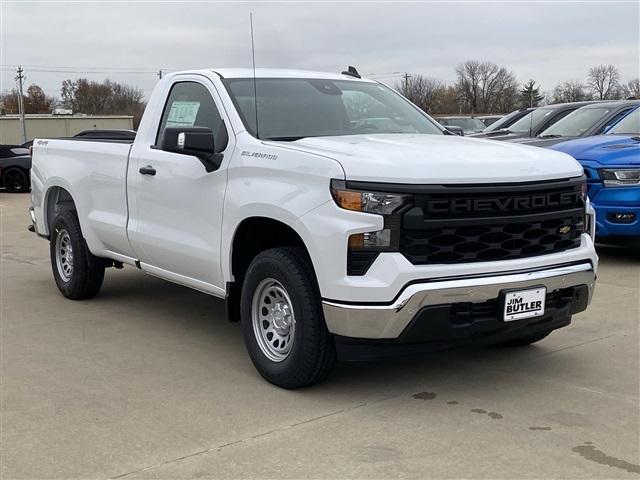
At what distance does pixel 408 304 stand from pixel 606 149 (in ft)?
18.0

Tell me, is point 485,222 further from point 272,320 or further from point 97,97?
point 97,97

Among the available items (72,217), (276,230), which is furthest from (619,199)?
(72,217)

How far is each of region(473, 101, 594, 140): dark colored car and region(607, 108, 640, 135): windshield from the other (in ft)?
4.41

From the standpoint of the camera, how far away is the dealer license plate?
4215mm

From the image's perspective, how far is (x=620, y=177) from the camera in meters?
8.28

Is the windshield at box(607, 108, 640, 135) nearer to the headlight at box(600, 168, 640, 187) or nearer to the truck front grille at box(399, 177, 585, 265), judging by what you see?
the headlight at box(600, 168, 640, 187)

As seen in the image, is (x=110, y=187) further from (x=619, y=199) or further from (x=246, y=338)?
(x=619, y=199)

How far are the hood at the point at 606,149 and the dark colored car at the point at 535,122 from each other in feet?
6.72

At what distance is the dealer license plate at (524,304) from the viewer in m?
4.21

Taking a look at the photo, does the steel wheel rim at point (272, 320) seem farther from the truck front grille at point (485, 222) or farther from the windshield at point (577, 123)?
the windshield at point (577, 123)

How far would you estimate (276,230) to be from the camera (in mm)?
4859

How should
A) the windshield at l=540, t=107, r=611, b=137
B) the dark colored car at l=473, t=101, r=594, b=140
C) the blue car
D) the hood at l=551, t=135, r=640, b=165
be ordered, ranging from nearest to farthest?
the blue car
the hood at l=551, t=135, r=640, b=165
the windshield at l=540, t=107, r=611, b=137
the dark colored car at l=473, t=101, r=594, b=140

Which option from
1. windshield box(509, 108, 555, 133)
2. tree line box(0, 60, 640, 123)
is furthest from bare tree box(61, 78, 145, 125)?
windshield box(509, 108, 555, 133)

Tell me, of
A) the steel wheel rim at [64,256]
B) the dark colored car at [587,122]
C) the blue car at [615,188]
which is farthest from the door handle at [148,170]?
→ the dark colored car at [587,122]
